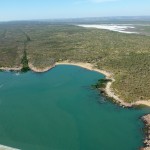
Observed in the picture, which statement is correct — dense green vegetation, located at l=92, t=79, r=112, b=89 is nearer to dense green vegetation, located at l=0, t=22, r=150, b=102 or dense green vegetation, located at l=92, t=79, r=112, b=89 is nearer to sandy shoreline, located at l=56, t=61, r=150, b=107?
sandy shoreline, located at l=56, t=61, r=150, b=107

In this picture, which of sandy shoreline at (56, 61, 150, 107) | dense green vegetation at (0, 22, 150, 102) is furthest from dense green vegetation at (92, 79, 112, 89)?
dense green vegetation at (0, 22, 150, 102)

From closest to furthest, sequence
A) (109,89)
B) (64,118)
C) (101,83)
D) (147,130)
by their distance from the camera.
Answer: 1. (147,130)
2. (64,118)
3. (109,89)
4. (101,83)

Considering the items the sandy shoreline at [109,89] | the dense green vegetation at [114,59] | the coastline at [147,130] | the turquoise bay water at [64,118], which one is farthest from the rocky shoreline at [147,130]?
the dense green vegetation at [114,59]

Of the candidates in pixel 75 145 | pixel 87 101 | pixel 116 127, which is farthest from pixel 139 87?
pixel 75 145

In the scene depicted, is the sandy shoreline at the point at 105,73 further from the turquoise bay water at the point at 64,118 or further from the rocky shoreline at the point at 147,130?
the rocky shoreline at the point at 147,130

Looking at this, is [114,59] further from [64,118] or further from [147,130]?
[147,130]

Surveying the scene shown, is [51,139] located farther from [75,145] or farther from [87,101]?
[87,101]

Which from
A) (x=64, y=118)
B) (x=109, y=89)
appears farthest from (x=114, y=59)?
(x=64, y=118)

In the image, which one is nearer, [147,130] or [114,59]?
[147,130]
